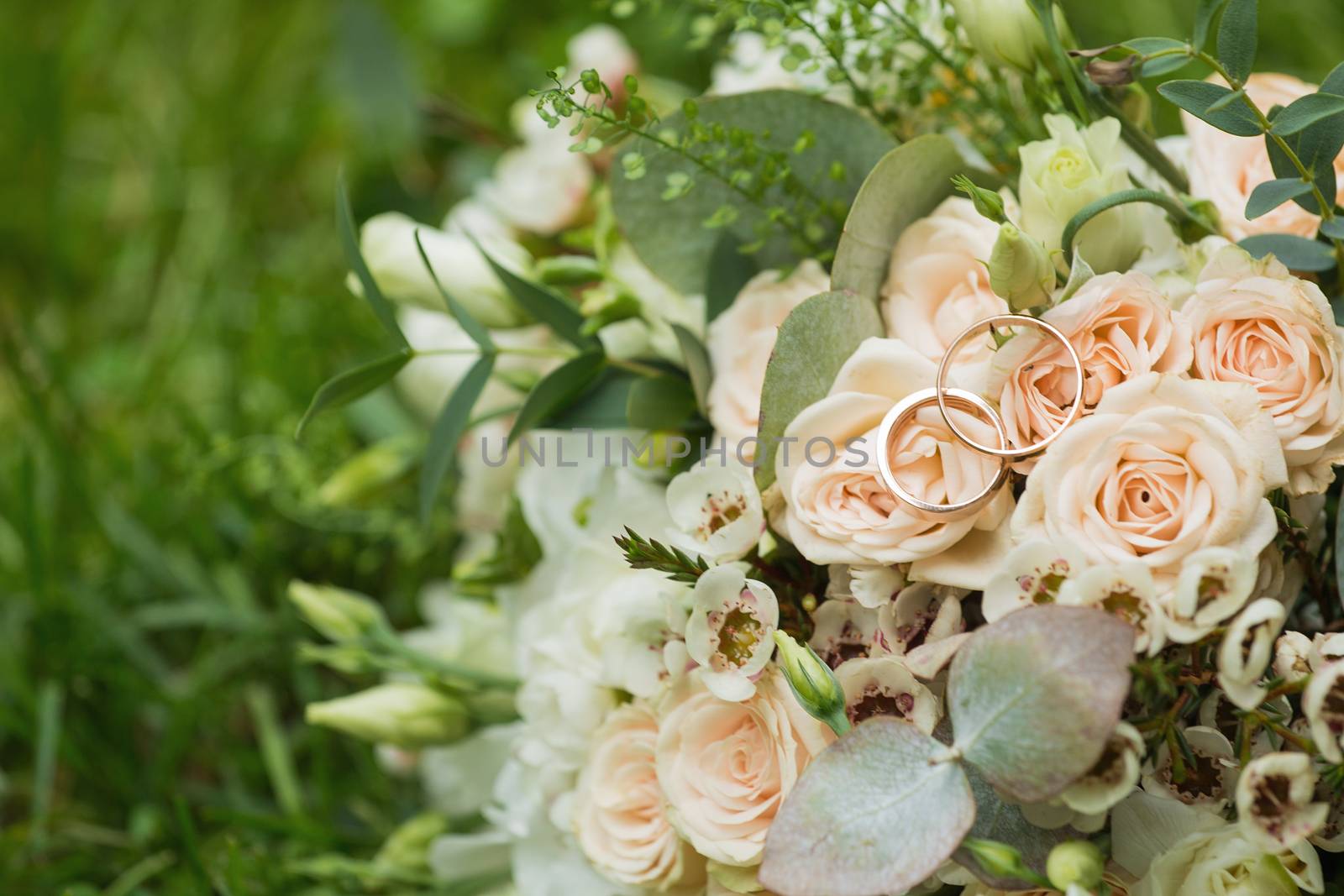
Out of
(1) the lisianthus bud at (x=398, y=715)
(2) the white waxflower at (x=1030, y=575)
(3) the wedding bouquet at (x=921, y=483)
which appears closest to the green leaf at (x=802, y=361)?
(3) the wedding bouquet at (x=921, y=483)

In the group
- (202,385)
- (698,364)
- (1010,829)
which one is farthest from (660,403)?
(202,385)

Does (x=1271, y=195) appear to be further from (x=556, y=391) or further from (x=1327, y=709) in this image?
(x=556, y=391)

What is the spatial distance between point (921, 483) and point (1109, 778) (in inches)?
4.6

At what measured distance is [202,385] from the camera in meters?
1.02

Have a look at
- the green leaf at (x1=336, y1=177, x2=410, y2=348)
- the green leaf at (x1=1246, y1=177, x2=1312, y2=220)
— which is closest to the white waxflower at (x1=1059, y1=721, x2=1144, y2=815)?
the green leaf at (x1=1246, y1=177, x2=1312, y2=220)

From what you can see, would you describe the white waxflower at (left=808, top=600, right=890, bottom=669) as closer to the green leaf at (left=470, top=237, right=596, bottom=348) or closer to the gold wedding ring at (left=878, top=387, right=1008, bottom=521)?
the gold wedding ring at (left=878, top=387, right=1008, bottom=521)

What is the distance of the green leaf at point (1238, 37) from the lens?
395mm

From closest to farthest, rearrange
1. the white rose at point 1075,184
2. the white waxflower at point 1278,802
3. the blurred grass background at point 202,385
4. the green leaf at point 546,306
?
the white waxflower at point 1278,802 < the white rose at point 1075,184 < the green leaf at point 546,306 < the blurred grass background at point 202,385

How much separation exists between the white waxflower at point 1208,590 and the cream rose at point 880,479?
0.07 metres

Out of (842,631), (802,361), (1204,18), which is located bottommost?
(842,631)

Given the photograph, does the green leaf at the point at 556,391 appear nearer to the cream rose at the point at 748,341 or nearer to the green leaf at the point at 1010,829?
the cream rose at the point at 748,341

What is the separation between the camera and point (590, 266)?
1.82 ft

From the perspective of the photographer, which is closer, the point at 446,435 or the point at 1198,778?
the point at 1198,778

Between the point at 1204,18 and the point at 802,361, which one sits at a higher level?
the point at 1204,18
